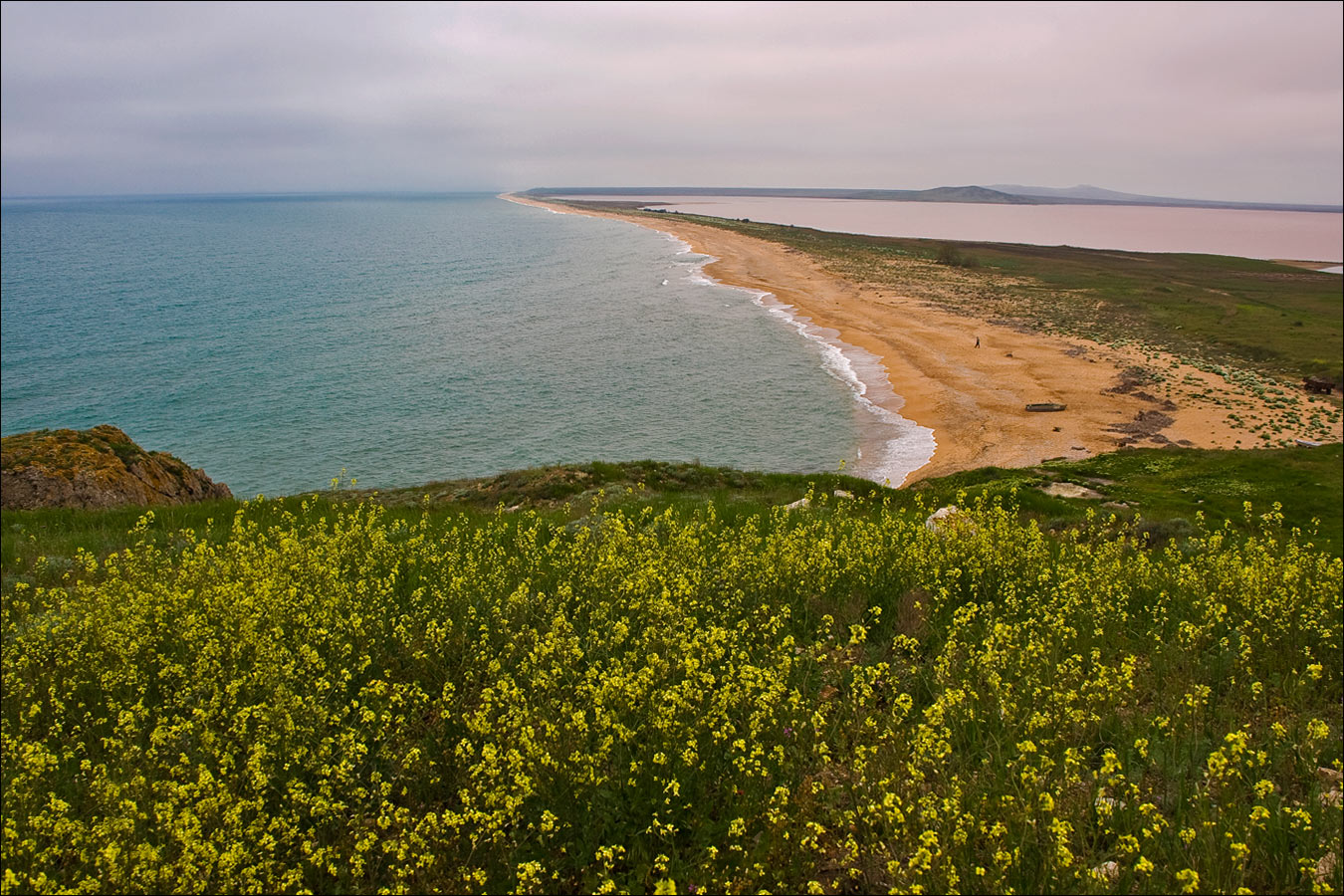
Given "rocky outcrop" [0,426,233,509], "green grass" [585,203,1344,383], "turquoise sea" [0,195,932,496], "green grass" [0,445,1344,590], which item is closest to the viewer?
"green grass" [0,445,1344,590]

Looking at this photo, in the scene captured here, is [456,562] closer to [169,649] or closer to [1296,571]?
[169,649]

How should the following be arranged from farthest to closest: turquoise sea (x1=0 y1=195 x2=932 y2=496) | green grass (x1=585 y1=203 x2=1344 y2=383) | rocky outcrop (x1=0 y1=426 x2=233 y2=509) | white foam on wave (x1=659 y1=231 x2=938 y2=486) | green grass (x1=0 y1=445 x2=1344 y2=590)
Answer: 1. green grass (x1=585 y1=203 x2=1344 y2=383)
2. turquoise sea (x1=0 y1=195 x2=932 y2=496)
3. white foam on wave (x1=659 y1=231 x2=938 y2=486)
4. rocky outcrop (x1=0 y1=426 x2=233 y2=509)
5. green grass (x1=0 y1=445 x2=1344 y2=590)

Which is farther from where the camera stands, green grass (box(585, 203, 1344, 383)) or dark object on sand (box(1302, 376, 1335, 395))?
green grass (box(585, 203, 1344, 383))

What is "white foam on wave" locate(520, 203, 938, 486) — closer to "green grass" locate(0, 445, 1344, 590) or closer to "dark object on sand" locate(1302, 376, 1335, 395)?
"green grass" locate(0, 445, 1344, 590)

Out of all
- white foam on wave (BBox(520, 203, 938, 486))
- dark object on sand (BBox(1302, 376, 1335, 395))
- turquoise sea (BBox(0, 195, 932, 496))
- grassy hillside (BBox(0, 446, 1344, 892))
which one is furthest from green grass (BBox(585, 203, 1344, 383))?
grassy hillside (BBox(0, 446, 1344, 892))

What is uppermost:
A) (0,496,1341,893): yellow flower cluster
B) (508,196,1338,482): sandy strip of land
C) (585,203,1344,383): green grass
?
(585,203,1344,383): green grass

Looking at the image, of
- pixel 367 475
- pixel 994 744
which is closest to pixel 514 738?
pixel 994 744
